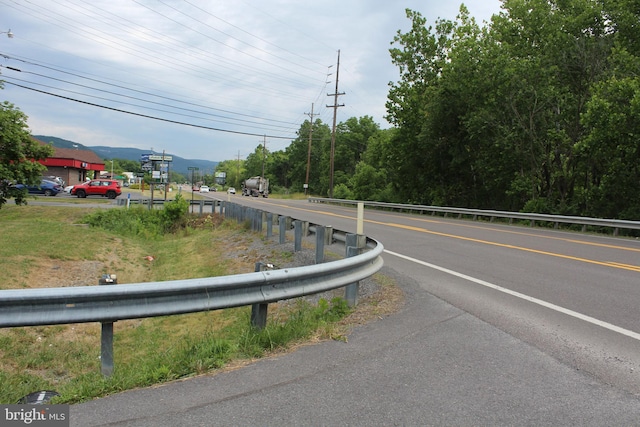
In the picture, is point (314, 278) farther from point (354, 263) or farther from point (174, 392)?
point (174, 392)

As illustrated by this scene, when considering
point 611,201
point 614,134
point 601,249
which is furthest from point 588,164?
point 601,249

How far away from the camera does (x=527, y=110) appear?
24.2 m

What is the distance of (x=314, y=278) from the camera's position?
5004mm

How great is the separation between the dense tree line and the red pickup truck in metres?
27.2

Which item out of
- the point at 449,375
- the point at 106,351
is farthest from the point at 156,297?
the point at 449,375

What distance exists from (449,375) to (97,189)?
44.0 m

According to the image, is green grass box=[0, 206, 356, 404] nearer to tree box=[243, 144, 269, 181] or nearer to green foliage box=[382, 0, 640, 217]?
green foliage box=[382, 0, 640, 217]

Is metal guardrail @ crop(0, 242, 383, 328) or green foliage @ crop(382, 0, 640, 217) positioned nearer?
metal guardrail @ crop(0, 242, 383, 328)

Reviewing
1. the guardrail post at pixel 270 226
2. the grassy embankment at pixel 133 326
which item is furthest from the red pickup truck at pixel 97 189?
the guardrail post at pixel 270 226

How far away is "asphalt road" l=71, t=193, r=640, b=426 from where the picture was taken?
295 cm

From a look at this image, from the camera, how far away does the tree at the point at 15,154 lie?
20.0m

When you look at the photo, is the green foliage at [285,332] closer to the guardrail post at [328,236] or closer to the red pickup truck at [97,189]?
the guardrail post at [328,236]

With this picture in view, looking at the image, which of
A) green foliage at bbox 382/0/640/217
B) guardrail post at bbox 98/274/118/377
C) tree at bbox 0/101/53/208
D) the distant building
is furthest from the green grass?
the distant building

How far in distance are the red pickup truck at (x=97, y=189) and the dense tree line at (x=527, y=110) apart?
27193 mm
